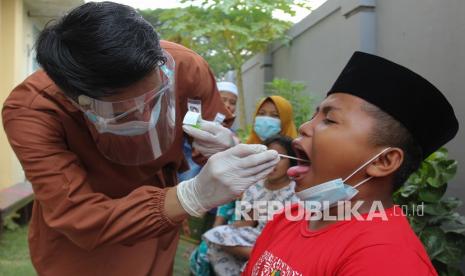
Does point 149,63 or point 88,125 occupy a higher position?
point 149,63

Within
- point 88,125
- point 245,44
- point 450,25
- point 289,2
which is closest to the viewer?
point 88,125

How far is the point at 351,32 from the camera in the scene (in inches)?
187

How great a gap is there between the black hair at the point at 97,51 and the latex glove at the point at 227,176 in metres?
0.37

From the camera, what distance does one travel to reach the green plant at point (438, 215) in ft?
8.22

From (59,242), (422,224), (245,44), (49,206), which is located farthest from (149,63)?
(245,44)

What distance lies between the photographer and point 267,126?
3904mm

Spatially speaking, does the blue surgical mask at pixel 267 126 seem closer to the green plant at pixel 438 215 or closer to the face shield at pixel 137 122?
the green plant at pixel 438 215

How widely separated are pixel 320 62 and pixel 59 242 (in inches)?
174

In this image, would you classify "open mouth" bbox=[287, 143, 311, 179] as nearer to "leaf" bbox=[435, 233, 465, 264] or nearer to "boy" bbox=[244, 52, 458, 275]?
"boy" bbox=[244, 52, 458, 275]

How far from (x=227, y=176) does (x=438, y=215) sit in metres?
1.54

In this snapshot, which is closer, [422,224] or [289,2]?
[422,224]

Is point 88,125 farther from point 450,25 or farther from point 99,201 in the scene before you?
point 450,25

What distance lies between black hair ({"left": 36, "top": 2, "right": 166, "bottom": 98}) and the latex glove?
1.20ft

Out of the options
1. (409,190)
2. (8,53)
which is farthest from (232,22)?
(409,190)
